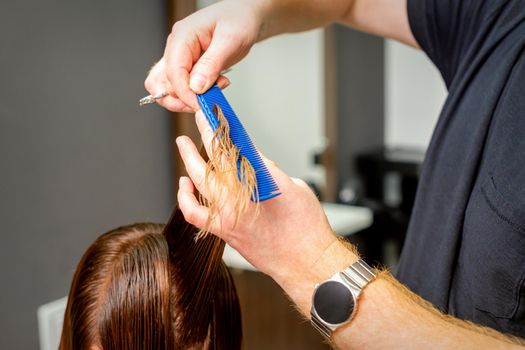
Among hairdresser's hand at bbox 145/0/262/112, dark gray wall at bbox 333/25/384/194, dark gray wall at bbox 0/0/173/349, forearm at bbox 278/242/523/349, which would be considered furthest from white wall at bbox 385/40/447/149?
forearm at bbox 278/242/523/349

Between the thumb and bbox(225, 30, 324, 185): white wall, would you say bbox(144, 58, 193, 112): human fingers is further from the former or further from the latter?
bbox(225, 30, 324, 185): white wall

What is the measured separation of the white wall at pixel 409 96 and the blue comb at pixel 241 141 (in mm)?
3318

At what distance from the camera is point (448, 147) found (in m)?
1.03

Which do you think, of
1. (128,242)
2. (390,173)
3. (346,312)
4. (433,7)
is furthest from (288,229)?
(390,173)

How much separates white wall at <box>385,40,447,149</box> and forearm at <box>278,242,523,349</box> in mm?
3301

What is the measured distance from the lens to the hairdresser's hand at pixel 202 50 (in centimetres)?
A: 82

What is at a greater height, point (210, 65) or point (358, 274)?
point (210, 65)

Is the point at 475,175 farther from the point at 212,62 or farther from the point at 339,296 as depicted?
the point at 212,62

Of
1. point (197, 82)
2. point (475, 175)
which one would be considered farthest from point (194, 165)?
point (475, 175)

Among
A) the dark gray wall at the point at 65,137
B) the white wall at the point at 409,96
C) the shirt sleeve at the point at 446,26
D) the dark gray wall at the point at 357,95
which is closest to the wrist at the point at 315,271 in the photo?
the shirt sleeve at the point at 446,26

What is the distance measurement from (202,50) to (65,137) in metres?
0.79

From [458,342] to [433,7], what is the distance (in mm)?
735

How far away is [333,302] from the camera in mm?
737

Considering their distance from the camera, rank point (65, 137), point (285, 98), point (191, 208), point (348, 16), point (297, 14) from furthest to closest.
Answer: point (285, 98) → point (65, 137) → point (348, 16) → point (297, 14) → point (191, 208)
